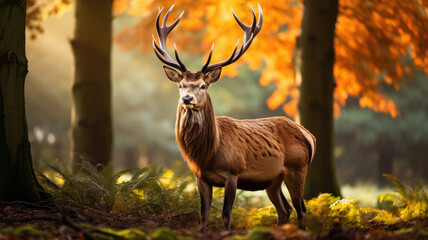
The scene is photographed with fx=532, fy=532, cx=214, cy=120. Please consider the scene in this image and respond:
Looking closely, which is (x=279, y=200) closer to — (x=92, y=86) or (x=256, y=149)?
(x=256, y=149)

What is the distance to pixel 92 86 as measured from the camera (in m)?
9.00

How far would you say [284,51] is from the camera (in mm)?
13000

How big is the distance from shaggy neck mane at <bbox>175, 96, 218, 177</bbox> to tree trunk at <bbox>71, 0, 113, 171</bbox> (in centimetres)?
358

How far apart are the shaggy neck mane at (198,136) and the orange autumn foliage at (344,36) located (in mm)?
5155

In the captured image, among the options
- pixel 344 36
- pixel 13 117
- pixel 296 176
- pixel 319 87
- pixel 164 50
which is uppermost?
pixel 344 36

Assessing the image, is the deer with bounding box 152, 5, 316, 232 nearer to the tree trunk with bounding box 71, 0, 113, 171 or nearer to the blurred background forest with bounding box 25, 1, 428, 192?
the tree trunk with bounding box 71, 0, 113, 171

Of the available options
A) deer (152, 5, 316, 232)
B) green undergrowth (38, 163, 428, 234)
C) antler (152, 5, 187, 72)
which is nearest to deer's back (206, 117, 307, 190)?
deer (152, 5, 316, 232)

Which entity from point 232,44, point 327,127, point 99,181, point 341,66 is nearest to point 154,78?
point 232,44

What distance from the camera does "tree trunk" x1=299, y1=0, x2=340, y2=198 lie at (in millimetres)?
8758

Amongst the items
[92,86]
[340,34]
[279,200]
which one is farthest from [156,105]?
[279,200]

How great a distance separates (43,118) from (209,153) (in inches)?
751

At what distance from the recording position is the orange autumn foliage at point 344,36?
10602mm

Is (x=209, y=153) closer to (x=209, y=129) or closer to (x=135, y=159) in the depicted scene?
(x=209, y=129)

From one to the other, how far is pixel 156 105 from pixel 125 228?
19886 mm
